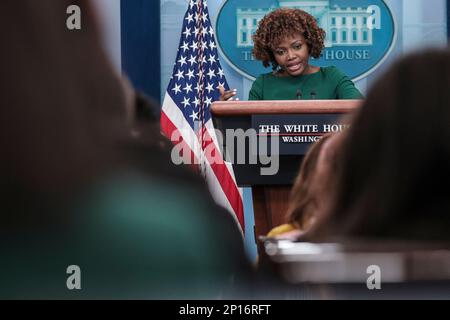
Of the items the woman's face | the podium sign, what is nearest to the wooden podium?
the podium sign

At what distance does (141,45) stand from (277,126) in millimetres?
431

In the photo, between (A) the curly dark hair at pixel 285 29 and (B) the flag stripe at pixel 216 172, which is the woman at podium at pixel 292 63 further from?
(B) the flag stripe at pixel 216 172

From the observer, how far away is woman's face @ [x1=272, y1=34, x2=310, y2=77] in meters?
2.27

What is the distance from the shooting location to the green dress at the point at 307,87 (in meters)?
2.23

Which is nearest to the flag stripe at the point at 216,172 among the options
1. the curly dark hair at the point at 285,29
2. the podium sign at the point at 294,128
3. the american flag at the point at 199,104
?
the american flag at the point at 199,104

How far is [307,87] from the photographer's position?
2262 millimetres

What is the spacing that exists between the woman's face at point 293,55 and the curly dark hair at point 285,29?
0.02m

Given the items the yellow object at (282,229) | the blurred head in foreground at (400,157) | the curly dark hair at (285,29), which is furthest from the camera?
the curly dark hair at (285,29)

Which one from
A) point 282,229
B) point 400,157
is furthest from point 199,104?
point 400,157

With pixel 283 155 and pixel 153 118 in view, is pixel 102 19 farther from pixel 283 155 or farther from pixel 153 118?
pixel 283 155

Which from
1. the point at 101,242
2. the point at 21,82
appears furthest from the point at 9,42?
the point at 101,242

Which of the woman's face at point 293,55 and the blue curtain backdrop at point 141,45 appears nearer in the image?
the blue curtain backdrop at point 141,45

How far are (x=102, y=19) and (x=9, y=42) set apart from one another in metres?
0.25
